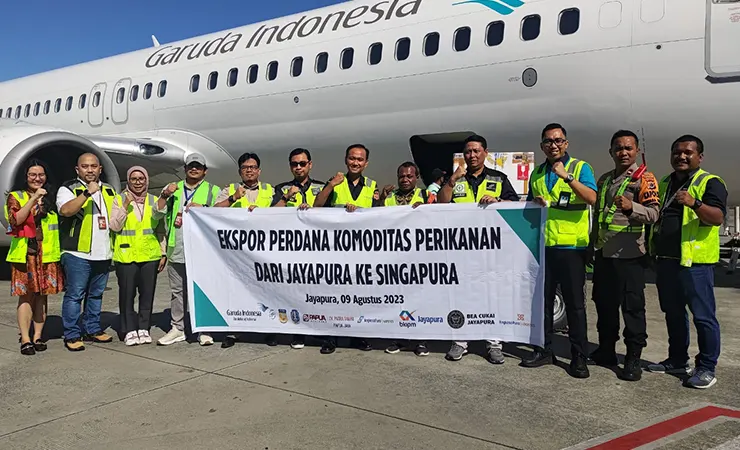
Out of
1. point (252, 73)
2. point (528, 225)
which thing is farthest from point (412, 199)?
point (252, 73)

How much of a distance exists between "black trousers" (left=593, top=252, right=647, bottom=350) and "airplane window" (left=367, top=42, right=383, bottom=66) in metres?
4.77

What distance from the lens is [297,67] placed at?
30.2 ft

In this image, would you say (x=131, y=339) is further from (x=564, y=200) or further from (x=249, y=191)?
(x=564, y=200)

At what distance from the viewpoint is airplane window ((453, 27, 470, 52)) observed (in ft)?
24.6

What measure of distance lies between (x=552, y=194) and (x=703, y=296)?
1.21 m

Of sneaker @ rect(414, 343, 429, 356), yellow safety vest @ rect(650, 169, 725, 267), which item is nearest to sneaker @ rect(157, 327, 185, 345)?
sneaker @ rect(414, 343, 429, 356)

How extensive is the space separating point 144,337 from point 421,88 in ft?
14.9

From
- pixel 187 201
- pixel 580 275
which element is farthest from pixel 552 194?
pixel 187 201

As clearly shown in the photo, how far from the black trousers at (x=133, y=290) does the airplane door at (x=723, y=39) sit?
5.78 meters

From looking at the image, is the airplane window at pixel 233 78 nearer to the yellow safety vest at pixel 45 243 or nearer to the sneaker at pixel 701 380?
the yellow safety vest at pixel 45 243

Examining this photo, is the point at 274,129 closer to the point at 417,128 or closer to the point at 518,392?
the point at 417,128

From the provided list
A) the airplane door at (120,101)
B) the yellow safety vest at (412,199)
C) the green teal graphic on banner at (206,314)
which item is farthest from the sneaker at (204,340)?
the airplane door at (120,101)

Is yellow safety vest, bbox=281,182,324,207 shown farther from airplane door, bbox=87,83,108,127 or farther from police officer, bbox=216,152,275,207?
airplane door, bbox=87,83,108,127

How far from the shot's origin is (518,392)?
3945mm
